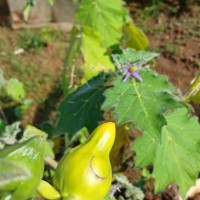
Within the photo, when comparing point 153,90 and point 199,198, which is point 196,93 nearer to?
point 153,90

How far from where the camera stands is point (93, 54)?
6.81 ft

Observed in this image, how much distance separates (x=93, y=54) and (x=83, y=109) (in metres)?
0.42

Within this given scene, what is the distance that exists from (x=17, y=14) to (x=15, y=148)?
3.10 m

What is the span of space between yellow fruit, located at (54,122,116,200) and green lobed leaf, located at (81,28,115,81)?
1.31m

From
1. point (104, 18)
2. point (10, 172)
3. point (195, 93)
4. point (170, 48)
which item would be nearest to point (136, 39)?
point (104, 18)

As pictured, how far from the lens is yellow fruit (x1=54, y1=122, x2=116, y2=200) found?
2.30 ft

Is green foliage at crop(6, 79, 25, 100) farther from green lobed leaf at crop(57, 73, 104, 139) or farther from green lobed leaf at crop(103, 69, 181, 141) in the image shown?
green lobed leaf at crop(103, 69, 181, 141)

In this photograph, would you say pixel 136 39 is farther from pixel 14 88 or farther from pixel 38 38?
pixel 38 38

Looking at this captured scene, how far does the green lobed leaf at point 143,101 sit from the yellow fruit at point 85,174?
0.55 metres

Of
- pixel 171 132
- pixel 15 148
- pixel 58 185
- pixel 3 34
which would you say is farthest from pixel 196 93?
pixel 3 34

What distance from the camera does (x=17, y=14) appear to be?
12.0 feet

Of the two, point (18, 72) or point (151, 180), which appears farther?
point (18, 72)

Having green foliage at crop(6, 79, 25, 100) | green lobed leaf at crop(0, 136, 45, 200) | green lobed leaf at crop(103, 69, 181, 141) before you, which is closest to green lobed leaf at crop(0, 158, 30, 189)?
green lobed leaf at crop(0, 136, 45, 200)

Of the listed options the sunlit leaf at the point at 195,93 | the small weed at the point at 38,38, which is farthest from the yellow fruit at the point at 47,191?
the small weed at the point at 38,38
